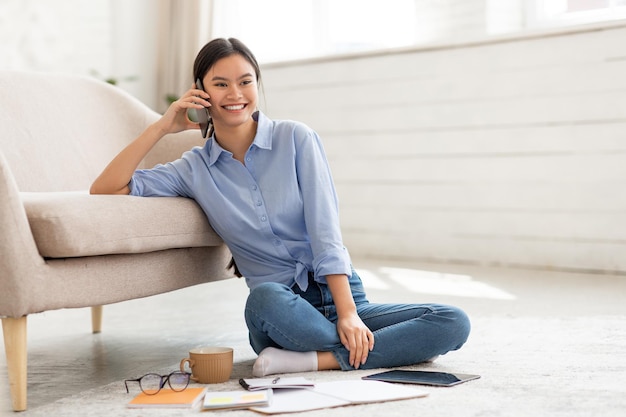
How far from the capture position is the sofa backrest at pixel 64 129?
2457 millimetres

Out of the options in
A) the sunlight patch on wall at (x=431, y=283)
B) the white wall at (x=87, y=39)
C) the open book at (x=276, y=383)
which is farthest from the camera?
the white wall at (x=87, y=39)

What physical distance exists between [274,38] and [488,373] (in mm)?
3378

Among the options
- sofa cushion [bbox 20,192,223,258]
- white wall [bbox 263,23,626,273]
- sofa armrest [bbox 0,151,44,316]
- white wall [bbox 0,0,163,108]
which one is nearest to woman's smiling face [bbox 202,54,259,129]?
sofa cushion [bbox 20,192,223,258]

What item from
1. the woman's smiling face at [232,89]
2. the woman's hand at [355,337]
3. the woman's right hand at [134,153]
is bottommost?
the woman's hand at [355,337]

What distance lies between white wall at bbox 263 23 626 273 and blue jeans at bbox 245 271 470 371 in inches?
75.2

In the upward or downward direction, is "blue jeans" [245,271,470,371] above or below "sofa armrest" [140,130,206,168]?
below

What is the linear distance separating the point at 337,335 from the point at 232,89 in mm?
626

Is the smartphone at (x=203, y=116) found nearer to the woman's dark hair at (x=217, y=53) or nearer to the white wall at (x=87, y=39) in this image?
the woman's dark hair at (x=217, y=53)

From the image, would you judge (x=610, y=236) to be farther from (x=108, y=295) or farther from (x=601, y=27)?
(x=108, y=295)

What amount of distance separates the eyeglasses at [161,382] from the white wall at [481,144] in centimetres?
Result: 227

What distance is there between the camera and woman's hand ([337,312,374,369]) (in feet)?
5.98

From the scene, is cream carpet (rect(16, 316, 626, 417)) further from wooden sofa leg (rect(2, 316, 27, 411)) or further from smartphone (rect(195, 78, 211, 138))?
smartphone (rect(195, 78, 211, 138))

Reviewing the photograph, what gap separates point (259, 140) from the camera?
6.46 ft

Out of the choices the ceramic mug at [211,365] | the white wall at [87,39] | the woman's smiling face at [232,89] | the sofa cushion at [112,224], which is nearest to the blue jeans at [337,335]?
the ceramic mug at [211,365]
